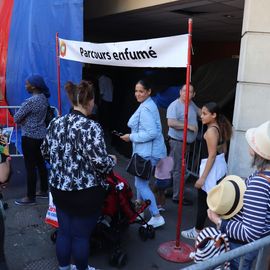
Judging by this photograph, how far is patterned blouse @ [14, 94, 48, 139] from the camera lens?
4430 mm

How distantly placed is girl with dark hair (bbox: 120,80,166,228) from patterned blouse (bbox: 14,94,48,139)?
4.21 feet

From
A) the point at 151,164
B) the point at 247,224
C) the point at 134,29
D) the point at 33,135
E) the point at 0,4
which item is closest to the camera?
the point at 247,224

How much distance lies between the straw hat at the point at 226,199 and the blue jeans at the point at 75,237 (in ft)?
3.79

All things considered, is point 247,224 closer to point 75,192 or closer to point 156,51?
point 75,192

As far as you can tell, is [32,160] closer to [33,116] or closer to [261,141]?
[33,116]

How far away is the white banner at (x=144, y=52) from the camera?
305 cm

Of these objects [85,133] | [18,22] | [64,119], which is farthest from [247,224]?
[18,22]

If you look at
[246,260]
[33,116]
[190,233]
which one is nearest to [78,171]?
[246,260]

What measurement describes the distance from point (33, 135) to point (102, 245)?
5.80 feet

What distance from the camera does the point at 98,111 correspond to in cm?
965

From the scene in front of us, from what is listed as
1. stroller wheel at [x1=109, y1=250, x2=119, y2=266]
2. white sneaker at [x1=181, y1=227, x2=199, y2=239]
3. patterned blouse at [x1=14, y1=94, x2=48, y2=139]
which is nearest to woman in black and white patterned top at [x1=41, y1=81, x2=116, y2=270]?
stroller wheel at [x1=109, y1=250, x2=119, y2=266]

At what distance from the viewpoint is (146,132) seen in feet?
12.5

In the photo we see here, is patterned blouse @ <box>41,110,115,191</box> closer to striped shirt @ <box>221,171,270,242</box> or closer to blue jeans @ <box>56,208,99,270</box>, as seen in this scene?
blue jeans @ <box>56,208,99,270</box>

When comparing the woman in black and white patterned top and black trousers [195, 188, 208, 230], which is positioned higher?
the woman in black and white patterned top
